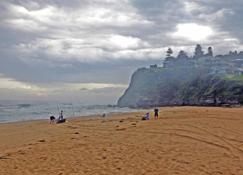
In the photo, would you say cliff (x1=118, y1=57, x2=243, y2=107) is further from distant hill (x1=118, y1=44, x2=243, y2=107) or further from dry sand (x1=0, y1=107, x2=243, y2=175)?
dry sand (x1=0, y1=107, x2=243, y2=175)

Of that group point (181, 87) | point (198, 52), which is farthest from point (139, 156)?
point (198, 52)

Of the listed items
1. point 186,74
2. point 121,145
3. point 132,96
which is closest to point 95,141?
point 121,145

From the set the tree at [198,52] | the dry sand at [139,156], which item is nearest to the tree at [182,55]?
the tree at [198,52]

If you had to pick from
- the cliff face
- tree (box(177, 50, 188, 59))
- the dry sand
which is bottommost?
the dry sand

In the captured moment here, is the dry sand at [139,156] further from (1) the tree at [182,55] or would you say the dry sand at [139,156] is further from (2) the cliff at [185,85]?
(1) the tree at [182,55]

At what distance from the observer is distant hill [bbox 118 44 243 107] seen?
104 metres

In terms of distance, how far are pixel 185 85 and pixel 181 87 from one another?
2819mm

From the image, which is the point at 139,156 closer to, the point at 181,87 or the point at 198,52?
the point at 181,87

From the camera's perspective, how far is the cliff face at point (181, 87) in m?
102

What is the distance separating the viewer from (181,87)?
5527 inches

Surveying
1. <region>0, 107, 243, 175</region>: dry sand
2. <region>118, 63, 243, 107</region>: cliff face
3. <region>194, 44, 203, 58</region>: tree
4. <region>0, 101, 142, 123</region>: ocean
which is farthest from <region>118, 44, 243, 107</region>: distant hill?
<region>0, 107, 243, 175</region>: dry sand

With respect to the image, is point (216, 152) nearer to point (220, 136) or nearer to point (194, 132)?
point (220, 136)

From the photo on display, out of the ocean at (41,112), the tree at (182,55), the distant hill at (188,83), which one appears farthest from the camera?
the tree at (182,55)

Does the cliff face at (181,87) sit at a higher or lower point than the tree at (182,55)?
lower
